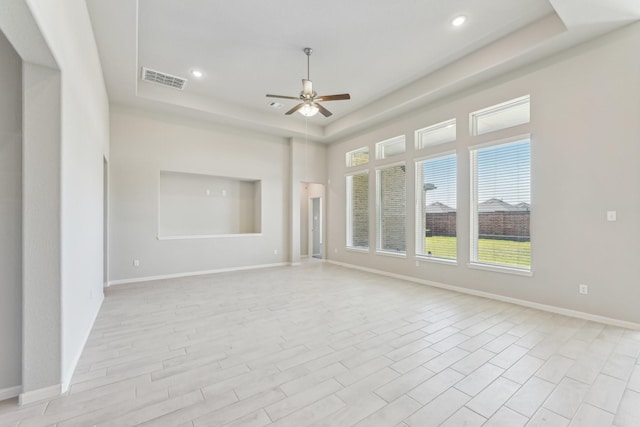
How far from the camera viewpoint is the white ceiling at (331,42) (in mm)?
3238

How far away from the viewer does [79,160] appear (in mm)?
2598

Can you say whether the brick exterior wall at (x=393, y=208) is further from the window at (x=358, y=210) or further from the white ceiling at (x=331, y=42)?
the white ceiling at (x=331, y=42)

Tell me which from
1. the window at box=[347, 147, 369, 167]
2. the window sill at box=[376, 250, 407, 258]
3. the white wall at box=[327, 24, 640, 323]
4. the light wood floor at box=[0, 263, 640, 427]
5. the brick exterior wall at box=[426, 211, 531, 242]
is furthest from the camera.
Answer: the window at box=[347, 147, 369, 167]

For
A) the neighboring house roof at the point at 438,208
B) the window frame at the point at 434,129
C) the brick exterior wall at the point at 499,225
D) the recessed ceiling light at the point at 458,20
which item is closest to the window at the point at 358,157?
the window frame at the point at 434,129

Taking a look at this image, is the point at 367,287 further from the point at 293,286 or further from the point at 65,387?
the point at 65,387

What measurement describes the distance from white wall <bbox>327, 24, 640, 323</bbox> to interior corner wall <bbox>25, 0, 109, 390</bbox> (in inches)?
206

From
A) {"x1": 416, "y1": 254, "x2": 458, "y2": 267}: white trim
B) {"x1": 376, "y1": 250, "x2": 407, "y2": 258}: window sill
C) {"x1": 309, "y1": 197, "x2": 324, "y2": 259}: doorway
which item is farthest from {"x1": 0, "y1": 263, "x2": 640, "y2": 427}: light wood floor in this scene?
{"x1": 309, "y1": 197, "x2": 324, "y2": 259}: doorway

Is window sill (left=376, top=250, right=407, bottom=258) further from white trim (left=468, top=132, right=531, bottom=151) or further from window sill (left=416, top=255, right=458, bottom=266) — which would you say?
white trim (left=468, top=132, right=531, bottom=151)

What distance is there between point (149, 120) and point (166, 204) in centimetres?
180

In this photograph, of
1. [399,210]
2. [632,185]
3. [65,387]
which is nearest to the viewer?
[65,387]

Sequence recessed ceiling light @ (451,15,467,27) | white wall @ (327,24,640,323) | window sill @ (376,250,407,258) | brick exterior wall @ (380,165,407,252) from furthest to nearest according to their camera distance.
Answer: brick exterior wall @ (380,165,407,252) < window sill @ (376,250,407,258) < recessed ceiling light @ (451,15,467,27) < white wall @ (327,24,640,323)

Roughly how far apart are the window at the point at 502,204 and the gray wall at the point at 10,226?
550cm

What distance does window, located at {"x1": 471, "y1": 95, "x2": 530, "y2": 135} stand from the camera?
4203 millimetres

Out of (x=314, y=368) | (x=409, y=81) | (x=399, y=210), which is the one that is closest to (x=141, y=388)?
(x=314, y=368)
